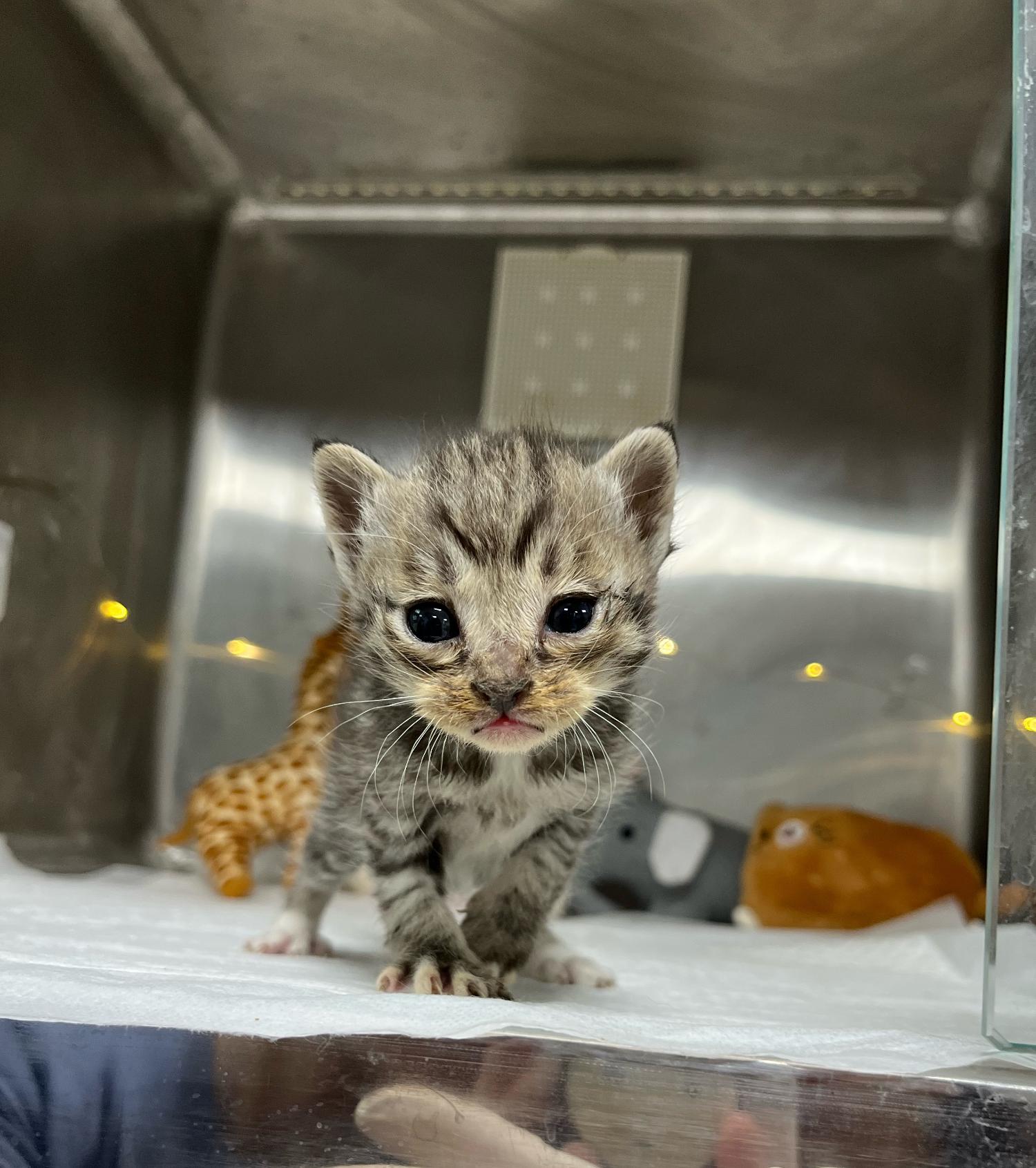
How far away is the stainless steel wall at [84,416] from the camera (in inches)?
79.0

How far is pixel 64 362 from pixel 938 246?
1.92 meters

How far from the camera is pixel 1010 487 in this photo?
120cm

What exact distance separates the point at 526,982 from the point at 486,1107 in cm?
73

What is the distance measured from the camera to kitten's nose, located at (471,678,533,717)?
129 centimetres

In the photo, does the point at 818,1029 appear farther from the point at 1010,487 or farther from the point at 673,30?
the point at 673,30

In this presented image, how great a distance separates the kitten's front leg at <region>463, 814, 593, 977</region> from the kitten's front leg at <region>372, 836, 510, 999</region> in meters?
0.05

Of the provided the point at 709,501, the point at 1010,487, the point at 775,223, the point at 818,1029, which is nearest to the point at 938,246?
the point at 775,223

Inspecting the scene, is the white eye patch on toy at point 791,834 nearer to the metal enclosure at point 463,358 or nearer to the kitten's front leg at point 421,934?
the metal enclosure at point 463,358

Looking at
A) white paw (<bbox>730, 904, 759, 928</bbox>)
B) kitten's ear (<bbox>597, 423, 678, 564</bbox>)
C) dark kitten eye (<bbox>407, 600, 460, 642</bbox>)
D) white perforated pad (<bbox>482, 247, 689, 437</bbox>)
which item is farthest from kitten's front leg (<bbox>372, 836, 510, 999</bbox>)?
white perforated pad (<bbox>482, 247, 689, 437</bbox>)

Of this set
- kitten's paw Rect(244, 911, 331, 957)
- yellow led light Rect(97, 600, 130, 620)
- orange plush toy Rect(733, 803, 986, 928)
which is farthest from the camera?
yellow led light Rect(97, 600, 130, 620)

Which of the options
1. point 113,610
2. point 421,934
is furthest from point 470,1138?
point 113,610

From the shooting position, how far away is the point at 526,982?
65.7 inches

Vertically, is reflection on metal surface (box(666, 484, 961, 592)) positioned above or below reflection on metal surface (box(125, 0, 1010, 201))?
below

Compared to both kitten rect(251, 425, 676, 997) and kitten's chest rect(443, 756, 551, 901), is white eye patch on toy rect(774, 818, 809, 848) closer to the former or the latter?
kitten rect(251, 425, 676, 997)
